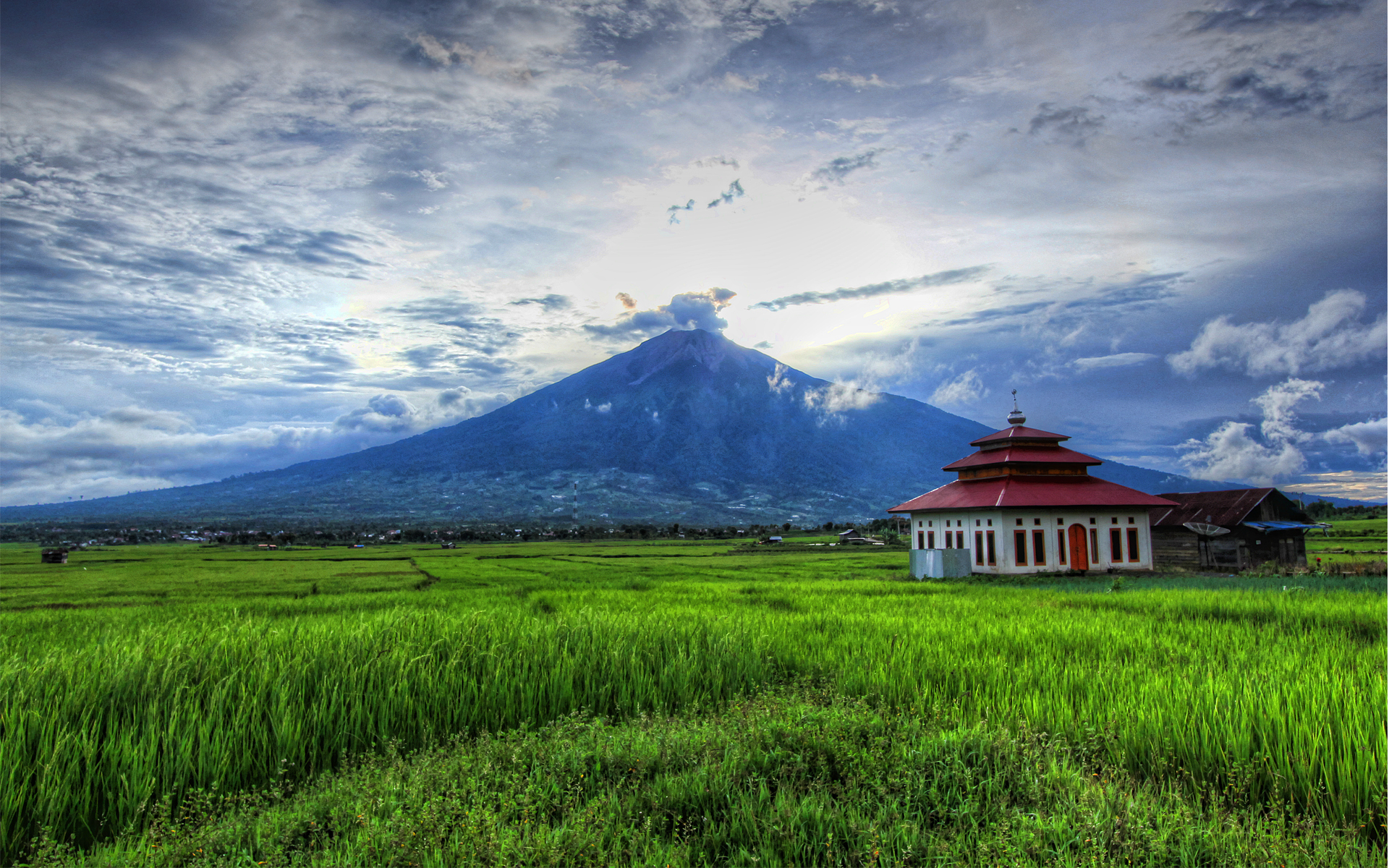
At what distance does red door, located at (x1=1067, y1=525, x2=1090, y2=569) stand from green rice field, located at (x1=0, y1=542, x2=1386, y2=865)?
2264cm

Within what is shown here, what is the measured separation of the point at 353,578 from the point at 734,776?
28784mm

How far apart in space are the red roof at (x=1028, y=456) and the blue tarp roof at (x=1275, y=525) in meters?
6.97

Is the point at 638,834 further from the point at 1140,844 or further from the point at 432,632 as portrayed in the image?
the point at 432,632

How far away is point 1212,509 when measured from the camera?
33.2m

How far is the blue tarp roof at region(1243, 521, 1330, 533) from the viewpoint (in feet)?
100.0

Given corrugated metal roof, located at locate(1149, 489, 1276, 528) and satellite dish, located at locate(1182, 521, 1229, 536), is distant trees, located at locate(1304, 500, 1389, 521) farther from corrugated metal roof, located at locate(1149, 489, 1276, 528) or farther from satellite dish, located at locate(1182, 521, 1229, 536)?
satellite dish, located at locate(1182, 521, 1229, 536)

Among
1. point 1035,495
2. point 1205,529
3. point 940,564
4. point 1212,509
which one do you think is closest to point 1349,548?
point 1212,509

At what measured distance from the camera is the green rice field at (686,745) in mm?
3424

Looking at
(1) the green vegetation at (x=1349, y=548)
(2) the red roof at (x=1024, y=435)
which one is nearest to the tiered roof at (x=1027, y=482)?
(2) the red roof at (x=1024, y=435)

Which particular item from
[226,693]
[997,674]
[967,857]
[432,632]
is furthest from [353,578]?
[967,857]

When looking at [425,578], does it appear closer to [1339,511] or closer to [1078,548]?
[1078,548]

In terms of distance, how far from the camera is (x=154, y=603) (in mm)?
18359

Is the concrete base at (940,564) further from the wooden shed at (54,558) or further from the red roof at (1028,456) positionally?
the wooden shed at (54,558)

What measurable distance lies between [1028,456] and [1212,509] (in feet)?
31.9
